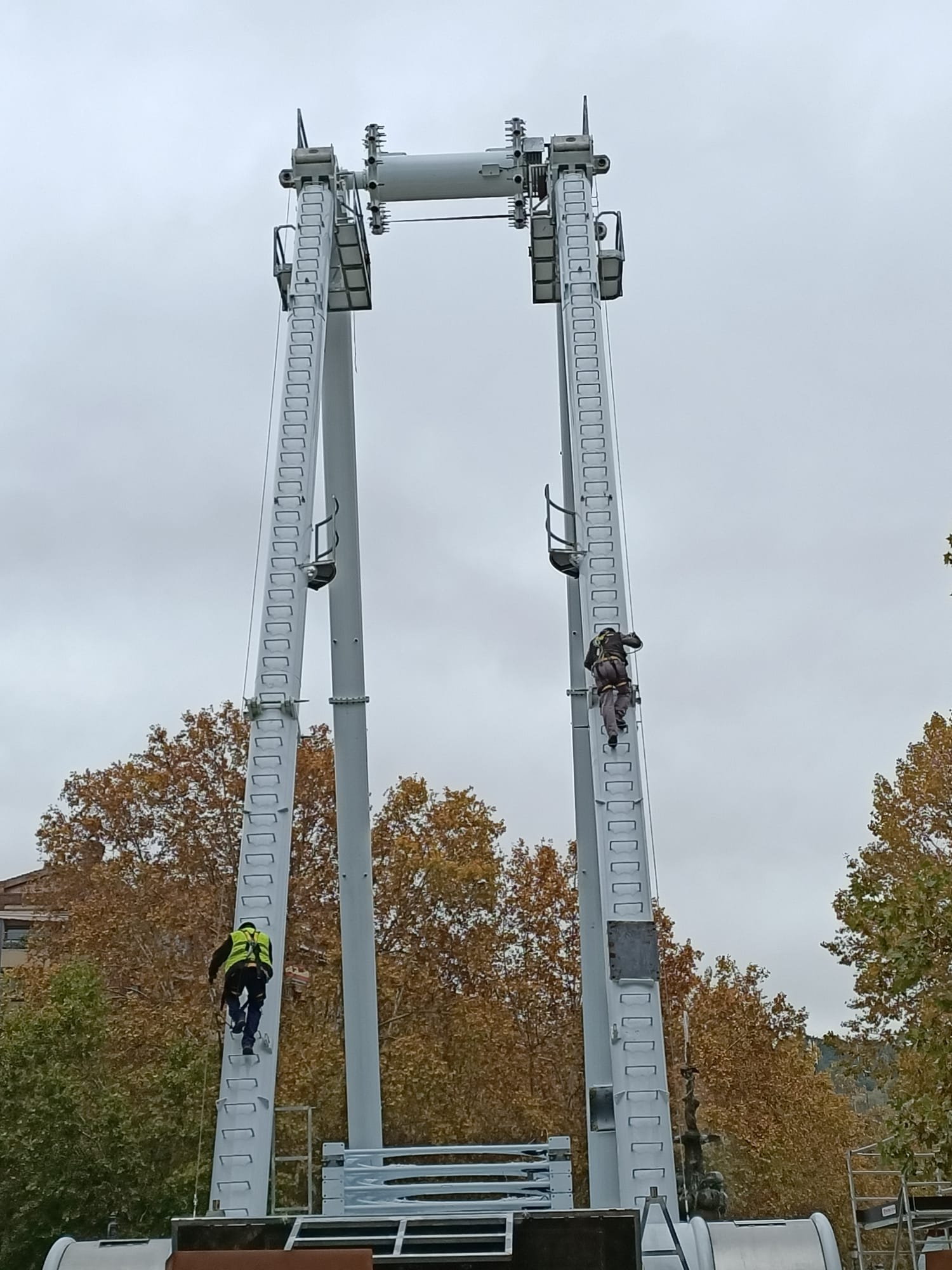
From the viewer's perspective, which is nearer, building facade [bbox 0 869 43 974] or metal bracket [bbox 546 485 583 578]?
metal bracket [bbox 546 485 583 578]

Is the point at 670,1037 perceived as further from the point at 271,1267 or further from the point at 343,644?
the point at 271,1267

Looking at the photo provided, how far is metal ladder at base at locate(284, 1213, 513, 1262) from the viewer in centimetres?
861

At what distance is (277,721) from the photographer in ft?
42.0

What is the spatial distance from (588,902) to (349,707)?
13.6 feet

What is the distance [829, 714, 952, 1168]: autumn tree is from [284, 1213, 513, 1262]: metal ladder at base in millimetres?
6630

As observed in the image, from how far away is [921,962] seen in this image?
47.1ft

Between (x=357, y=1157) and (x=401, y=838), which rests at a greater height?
(x=401, y=838)

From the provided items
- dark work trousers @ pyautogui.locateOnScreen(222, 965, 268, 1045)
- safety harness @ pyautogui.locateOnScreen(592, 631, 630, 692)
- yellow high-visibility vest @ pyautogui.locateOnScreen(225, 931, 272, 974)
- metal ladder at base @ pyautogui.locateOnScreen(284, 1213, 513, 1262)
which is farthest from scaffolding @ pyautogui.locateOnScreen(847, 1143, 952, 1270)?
yellow high-visibility vest @ pyautogui.locateOnScreen(225, 931, 272, 974)

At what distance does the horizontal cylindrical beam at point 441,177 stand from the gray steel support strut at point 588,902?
180 cm

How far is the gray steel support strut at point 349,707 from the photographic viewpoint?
17.5 metres

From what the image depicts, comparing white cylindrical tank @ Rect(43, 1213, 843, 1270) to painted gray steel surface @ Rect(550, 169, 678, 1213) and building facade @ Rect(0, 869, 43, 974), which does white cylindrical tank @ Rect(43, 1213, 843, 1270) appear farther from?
building facade @ Rect(0, 869, 43, 974)

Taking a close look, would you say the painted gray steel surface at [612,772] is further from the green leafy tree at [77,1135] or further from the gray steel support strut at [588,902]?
the green leafy tree at [77,1135]

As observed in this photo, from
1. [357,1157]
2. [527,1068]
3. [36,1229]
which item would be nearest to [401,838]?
[527,1068]

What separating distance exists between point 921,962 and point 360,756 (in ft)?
24.4
